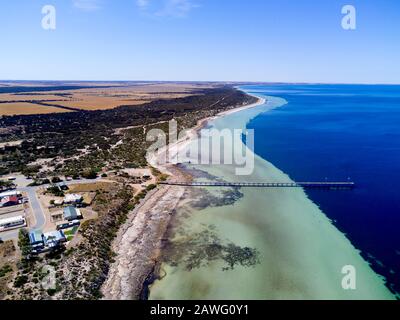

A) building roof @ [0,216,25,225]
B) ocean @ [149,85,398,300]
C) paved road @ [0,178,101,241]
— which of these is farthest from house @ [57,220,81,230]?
ocean @ [149,85,398,300]

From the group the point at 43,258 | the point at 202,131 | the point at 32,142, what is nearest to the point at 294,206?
the point at 43,258

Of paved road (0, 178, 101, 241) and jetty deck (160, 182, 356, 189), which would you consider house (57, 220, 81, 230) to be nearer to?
paved road (0, 178, 101, 241)

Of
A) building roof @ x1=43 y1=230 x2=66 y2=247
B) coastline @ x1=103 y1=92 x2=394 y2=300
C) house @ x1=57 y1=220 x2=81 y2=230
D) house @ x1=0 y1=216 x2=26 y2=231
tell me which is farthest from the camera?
house @ x1=57 y1=220 x2=81 y2=230

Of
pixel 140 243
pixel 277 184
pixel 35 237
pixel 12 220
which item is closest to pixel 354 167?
Answer: pixel 277 184

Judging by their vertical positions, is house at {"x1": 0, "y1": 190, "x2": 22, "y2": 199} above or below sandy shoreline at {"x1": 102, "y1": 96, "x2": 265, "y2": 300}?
above

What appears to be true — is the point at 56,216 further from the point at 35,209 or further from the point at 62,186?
the point at 62,186

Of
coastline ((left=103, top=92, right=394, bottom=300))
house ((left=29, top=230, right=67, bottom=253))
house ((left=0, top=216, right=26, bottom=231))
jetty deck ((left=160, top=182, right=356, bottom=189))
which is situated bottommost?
coastline ((left=103, top=92, right=394, bottom=300))
